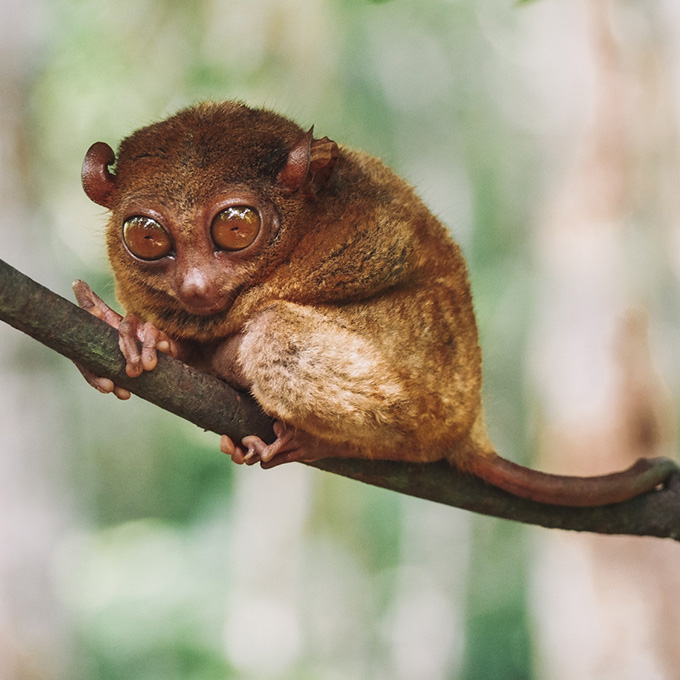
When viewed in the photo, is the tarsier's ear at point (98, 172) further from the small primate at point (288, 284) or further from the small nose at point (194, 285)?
the small nose at point (194, 285)

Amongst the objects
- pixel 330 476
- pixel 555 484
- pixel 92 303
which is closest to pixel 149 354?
pixel 92 303

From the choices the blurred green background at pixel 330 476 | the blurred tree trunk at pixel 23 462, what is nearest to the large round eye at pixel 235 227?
the blurred green background at pixel 330 476

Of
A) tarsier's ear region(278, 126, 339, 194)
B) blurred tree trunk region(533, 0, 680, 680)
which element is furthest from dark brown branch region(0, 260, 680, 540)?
blurred tree trunk region(533, 0, 680, 680)

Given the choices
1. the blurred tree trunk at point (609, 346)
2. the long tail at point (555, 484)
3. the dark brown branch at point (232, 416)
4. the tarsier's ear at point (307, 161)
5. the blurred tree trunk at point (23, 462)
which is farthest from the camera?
the blurred tree trunk at point (609, 346)

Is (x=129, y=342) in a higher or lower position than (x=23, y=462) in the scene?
lower

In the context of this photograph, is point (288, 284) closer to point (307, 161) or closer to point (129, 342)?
point (307, 161)

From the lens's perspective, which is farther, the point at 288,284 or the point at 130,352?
the point at 288,284

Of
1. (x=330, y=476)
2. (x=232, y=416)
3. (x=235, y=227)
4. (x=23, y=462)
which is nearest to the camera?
(x=232, y=416)
